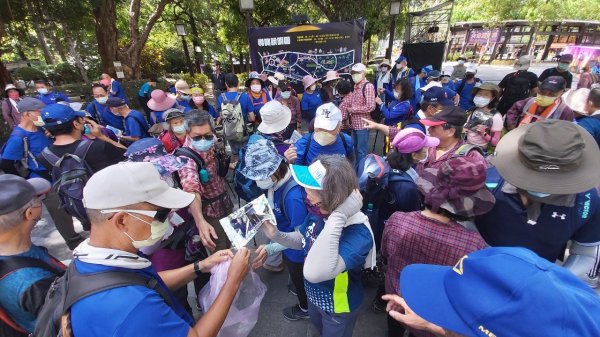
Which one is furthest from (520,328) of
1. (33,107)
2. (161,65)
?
(161,65)

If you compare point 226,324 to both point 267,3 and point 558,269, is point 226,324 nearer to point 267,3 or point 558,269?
point 558,269

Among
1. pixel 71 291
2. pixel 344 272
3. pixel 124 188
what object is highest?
pixel 124 188

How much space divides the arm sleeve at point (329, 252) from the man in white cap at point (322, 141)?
5.19 ft

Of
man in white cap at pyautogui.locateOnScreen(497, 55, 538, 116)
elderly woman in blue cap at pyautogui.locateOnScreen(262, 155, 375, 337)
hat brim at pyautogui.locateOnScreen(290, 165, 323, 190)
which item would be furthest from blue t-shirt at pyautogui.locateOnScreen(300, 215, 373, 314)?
man in white cap at pyautogui.locateOnScreen(497, 55, 538, 116)

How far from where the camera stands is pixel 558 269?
0.80m

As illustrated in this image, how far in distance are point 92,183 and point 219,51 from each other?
2624 cm

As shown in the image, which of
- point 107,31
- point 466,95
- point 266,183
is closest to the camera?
point 266,183

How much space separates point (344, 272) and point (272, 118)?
2.41m

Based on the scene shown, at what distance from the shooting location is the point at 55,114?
2.80m

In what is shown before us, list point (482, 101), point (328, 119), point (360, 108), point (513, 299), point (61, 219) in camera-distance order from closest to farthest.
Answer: point (513, 299)
point (328, 119)
point (61, 219)
point (482, 101)
point (360, 108)

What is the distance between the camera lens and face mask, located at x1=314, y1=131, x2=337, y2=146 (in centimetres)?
322

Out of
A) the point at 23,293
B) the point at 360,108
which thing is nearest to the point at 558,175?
the point at 23,293

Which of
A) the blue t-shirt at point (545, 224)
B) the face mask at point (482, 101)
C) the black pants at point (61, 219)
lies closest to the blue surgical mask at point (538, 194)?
the blue t-shirt at point (545, 224)

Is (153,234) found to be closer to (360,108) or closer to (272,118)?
(272,118)
